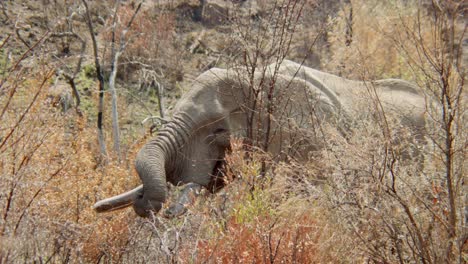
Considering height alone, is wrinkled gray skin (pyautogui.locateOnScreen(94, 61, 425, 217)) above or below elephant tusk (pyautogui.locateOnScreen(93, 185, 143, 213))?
above

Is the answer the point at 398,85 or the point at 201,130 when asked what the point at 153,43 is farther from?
the point at 201,130

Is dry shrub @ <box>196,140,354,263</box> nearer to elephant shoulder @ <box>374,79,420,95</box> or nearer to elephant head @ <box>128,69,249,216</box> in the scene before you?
elephant head @ <box>128,69,249,216</box>

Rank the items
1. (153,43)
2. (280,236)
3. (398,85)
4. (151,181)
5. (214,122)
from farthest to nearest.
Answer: (153,43)
(398,85)
(214,122)
(151,181)
(280,236)

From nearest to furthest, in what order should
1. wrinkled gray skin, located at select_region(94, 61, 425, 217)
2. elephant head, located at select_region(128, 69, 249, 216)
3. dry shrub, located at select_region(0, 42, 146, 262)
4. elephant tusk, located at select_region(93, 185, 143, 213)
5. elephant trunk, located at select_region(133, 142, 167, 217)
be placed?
dry shrub, located at select_region(0, 42, 146, 262) → elephant trunk, located at select_region(133, 142, 167, 217) → elephant tusk, located at select_region(93, 185, 143, 213) → wrinkled gray skin, located at select_region(94, 61, 425, 217) → elephant head, located at select_region(128, 69, 249, 216)

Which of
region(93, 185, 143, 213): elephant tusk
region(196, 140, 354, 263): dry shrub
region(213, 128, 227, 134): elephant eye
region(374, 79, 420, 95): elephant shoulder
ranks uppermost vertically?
region(374, 79, 420, 95): elephant shoulder

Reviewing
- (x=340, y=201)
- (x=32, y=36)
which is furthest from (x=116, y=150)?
(x=32, y=36)

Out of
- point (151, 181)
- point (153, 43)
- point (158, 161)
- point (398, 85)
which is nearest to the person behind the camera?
point (151, 181)

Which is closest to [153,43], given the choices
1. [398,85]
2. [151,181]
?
[398,85]

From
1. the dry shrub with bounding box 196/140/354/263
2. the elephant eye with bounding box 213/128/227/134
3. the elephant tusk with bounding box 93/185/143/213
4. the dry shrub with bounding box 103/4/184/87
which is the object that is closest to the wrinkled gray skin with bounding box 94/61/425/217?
the elephant eye with bounding box 213/128/227/134

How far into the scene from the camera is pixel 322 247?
3.99 m

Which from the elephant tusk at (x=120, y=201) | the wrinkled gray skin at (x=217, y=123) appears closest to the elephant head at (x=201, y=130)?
the wrinkled gray skin at (x=217, y=123)

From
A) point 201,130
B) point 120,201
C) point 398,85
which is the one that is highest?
point 398,85

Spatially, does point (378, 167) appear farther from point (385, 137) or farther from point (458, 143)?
point (458, 143)

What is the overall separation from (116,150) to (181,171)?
3757mm
